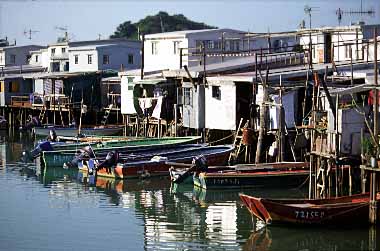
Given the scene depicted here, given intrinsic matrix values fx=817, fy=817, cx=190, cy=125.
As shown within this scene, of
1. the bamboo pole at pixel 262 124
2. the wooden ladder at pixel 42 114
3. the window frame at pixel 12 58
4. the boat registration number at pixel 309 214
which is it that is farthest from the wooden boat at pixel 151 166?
the window frame at pixel 12 58

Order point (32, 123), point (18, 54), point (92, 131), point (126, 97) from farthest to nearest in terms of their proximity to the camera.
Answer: point (18, 54) < point (32, 123) < point (126, 97) < point (92, 131)

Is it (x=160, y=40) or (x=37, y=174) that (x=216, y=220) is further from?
(x=160, y=40)

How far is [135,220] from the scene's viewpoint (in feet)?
78.7

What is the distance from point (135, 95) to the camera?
42.4 m

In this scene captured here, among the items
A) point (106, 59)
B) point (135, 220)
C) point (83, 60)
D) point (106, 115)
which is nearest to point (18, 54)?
point (83, 60)

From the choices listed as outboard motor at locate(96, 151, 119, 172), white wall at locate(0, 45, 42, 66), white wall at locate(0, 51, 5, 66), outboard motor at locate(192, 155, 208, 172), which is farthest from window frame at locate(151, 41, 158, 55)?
white wall at locate(0, 51, 5, 66)

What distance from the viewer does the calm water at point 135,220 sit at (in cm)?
2077

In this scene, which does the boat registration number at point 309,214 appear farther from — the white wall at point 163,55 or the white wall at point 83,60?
the white wall at point 83,60

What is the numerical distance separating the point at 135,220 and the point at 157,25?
75702 millimetres

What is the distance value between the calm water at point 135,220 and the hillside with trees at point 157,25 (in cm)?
6640

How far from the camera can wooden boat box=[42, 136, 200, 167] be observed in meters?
34.0

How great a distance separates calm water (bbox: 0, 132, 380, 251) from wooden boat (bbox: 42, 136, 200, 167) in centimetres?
164

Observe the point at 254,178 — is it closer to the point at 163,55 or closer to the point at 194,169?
the point at 194,169

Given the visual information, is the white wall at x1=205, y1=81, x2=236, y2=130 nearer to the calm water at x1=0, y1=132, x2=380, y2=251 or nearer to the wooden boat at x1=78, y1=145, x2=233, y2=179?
the wooden boat at x1=78, y1=145, x2=233, y2=179
